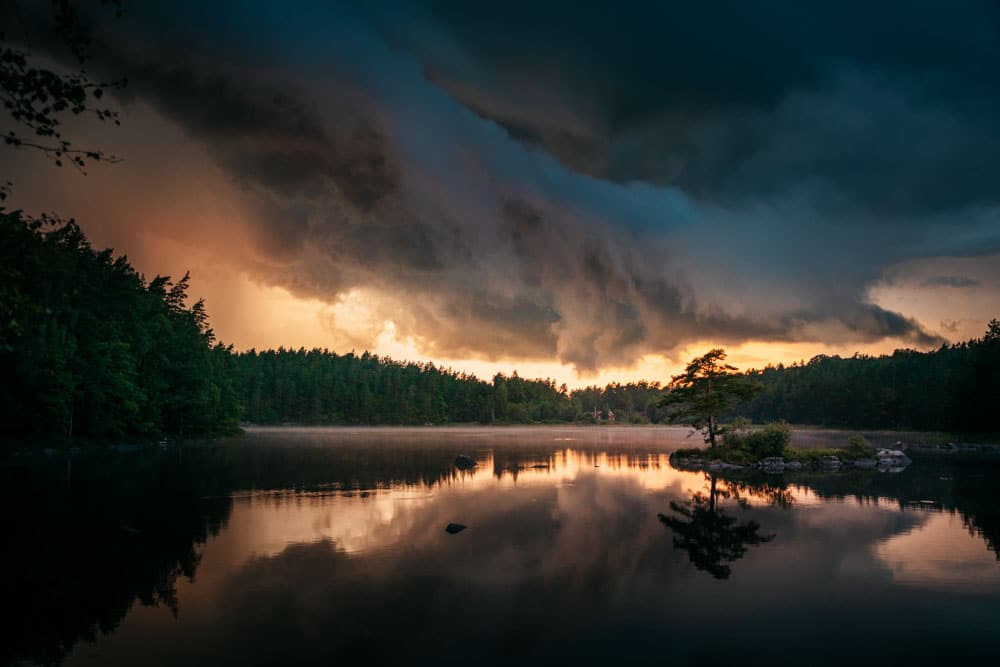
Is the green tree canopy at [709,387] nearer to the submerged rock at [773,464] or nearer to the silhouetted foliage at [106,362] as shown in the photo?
the submerged rock at [773,464]

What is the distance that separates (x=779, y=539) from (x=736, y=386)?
47.3 meters

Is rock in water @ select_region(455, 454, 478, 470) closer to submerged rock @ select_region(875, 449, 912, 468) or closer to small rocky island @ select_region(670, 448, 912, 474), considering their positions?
small rocky island @ select_region(670, 448, 912, 474)

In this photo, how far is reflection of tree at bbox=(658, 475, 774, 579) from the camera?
25.0 m

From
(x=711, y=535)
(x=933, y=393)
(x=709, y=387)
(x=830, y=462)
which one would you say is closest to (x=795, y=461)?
(x=830, y=462)

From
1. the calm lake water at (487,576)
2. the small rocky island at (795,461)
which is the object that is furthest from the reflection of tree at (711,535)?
the small rocky island at (795,461)

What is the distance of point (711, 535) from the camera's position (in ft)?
97.9

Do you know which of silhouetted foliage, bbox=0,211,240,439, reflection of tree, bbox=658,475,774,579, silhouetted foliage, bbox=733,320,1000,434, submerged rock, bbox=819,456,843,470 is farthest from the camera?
silhouetted foliage, bbox=733,320,1000,434

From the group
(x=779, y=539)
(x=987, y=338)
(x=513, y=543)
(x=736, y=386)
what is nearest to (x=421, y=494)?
(x=513, y=543)

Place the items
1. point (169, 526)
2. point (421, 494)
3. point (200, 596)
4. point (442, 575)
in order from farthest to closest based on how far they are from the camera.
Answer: point (421, 494), point (169, 526), point (442, 575), point (200, 596)

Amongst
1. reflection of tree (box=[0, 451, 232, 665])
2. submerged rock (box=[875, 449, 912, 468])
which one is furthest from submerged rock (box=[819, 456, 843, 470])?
reflection of tree (box=[0, 451, 232, 665])

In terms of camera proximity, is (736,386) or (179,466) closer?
(179,466)

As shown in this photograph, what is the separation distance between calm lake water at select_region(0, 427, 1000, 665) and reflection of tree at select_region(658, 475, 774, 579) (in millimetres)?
186

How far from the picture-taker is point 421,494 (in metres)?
42.5

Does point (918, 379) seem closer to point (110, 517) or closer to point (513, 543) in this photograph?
point (513, 543)
